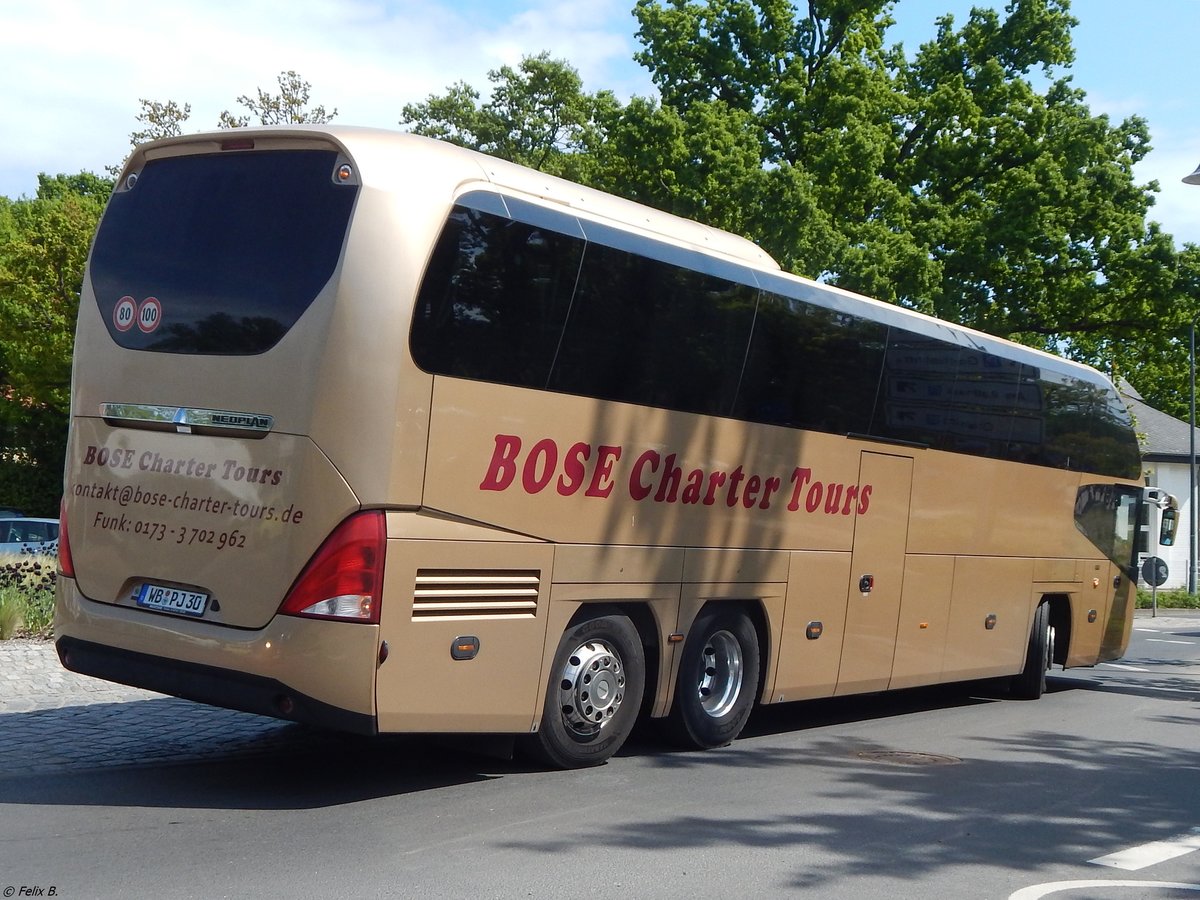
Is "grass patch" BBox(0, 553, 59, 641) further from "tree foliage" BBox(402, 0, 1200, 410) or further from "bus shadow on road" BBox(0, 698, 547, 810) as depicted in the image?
"tree foliage" BBox(402, 0, 1200, 410)

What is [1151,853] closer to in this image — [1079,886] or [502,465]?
[1079,886]

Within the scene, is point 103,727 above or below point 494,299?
below

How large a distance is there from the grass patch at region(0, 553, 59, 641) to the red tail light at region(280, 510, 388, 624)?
8.44 metres

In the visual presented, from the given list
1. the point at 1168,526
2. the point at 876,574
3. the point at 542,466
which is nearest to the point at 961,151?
the point at 1168,526

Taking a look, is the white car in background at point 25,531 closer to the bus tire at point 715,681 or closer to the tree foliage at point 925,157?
the tree foliage at point 925,157

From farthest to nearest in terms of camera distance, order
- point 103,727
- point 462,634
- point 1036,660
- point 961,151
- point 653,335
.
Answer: point 961,151, point 1036,660, point 103,727, point 653,335, point 462,634

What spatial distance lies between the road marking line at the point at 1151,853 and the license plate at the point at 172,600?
4.95m

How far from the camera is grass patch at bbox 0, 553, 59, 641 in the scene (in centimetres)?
1420

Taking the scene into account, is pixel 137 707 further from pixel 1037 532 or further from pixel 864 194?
pixel 864 194

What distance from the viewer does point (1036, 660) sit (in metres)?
14.9

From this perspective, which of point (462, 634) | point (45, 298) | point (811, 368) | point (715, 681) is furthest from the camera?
point (45, 298)

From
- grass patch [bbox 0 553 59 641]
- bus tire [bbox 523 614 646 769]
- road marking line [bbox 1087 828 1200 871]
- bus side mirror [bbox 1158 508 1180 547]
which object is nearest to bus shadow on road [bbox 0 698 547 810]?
bus tire [bbox 523 614 646 769]

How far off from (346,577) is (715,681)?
3.89m

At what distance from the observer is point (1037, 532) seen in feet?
47.2
